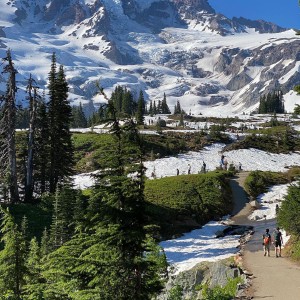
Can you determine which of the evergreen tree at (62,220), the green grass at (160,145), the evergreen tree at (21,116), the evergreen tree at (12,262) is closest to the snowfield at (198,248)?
the evergreen tree at (62,220)

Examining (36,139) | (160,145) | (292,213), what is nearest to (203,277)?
(292,213)

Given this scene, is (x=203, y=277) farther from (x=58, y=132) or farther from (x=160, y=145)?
(x=160, y=145)

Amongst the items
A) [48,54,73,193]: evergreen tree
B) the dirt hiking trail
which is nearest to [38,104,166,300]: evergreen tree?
the dirt hiking trail

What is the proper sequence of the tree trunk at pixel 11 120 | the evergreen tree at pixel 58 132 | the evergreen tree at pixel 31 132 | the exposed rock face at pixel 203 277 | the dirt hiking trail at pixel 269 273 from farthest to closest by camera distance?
the evergreen tree at pixel 58 132, the evergreen tree at pixel 31 132, the tree trunk at pixel 11 120, the exposed rock face at pixel 203 277, the dirt hiking trail at pixel 269 273

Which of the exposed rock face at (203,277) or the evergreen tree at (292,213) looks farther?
the evergreen tree at (292,213)

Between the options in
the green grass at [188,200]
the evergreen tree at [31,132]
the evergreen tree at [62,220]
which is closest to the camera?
the evergreen tree at [62,220]

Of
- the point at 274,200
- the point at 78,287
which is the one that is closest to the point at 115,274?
the point at 78,287

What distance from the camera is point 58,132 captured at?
39.8 meters

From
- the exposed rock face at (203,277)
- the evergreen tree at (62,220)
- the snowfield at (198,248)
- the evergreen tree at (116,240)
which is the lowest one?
the snowfield at (198,248)

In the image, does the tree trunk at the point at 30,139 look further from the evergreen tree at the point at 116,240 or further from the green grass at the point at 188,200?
the evergreen tree at the point at 116,240

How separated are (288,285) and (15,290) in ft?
33.8

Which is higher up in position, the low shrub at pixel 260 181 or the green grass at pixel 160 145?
the green grass at pixel 160 145

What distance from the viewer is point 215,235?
3219cm

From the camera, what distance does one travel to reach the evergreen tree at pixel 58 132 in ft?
129
